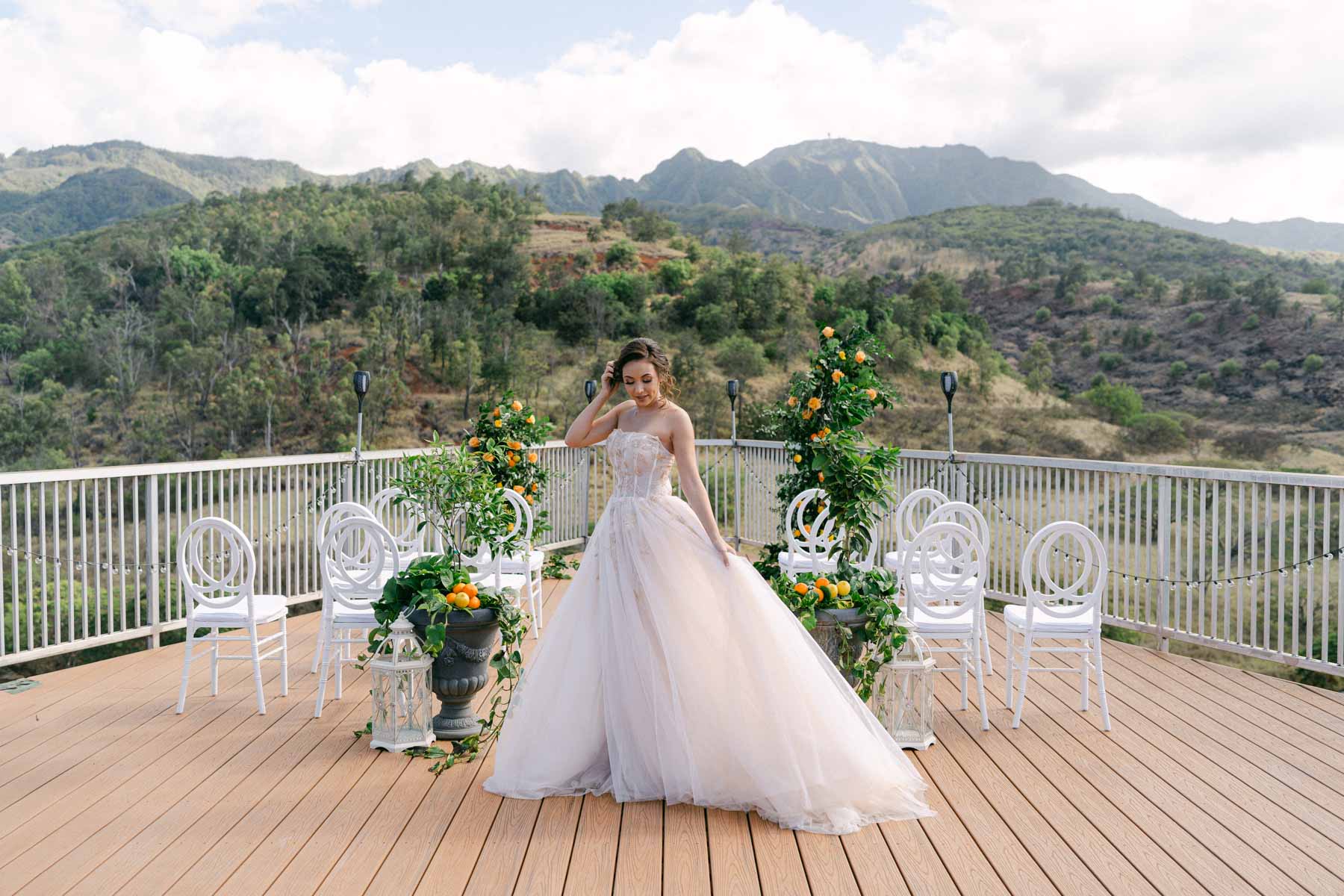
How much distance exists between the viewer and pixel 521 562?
18.2ft

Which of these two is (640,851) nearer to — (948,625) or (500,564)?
(948,625)

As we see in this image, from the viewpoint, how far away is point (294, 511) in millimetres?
6051

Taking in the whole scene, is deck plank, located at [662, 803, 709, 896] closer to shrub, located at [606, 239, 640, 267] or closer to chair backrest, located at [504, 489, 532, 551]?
chair backrest, located at [504, 489, 532, 551]

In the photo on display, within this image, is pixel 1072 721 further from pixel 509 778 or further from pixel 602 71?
pixel 602 71

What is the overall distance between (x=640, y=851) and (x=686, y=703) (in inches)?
19.0

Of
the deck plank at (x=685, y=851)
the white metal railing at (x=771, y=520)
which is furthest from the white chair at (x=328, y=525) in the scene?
the deck plank at (x=685, y=851)

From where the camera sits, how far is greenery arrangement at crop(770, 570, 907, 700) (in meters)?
3.58

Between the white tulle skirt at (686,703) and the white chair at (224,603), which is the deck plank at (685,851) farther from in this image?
the white chair at (224,603)

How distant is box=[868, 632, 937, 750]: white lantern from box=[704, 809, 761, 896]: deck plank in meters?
0.96

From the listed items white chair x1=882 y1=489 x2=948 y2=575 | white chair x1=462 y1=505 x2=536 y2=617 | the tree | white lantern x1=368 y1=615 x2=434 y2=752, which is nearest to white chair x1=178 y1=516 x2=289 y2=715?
white lantern x1=368 y1=615 x2=434 y2=752

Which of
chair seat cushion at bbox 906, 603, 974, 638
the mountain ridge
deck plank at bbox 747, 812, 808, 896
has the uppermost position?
the mountain ridge

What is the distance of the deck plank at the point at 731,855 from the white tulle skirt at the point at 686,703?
5 cm

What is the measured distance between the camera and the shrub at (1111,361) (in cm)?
2641

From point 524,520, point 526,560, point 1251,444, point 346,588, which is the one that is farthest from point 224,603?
point 1251,444
